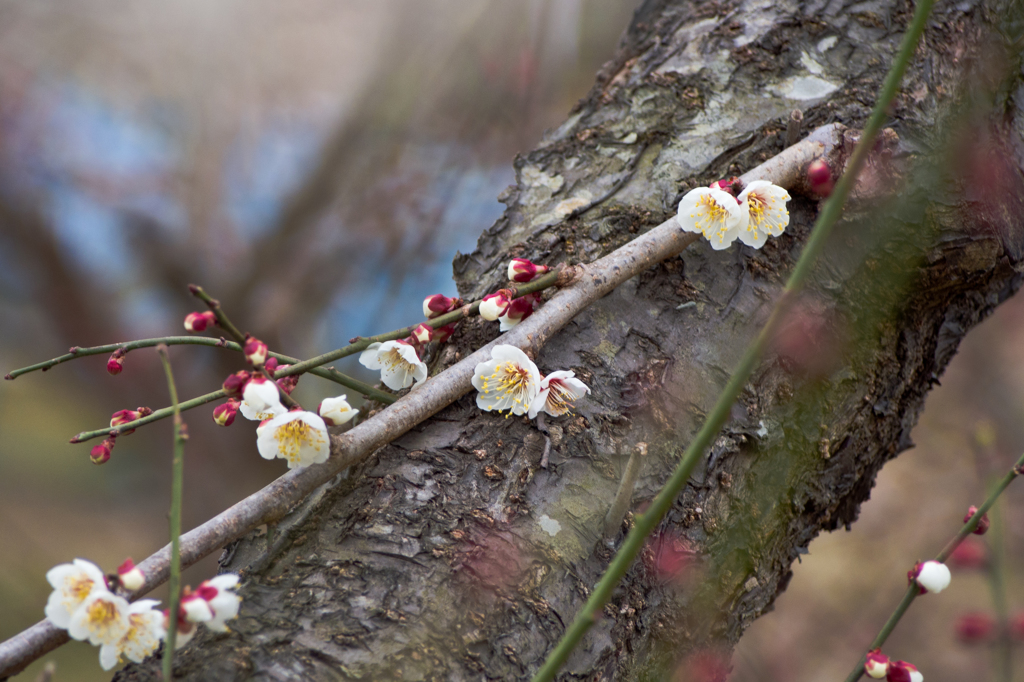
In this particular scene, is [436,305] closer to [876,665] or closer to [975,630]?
[876,665]

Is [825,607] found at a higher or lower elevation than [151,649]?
higher

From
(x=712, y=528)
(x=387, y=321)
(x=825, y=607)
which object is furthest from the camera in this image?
(x=825, y=607)

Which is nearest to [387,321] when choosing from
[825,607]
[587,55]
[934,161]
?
[587,55]

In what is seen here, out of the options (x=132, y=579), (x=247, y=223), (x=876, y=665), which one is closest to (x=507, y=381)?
(x=132, y=579)

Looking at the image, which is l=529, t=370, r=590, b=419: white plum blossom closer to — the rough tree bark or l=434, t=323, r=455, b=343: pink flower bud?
the rough tree bark

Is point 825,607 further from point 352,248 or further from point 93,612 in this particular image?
point 93,612

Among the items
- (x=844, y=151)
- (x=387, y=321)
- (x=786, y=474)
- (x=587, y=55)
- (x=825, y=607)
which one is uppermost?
(x=587, y=55)
